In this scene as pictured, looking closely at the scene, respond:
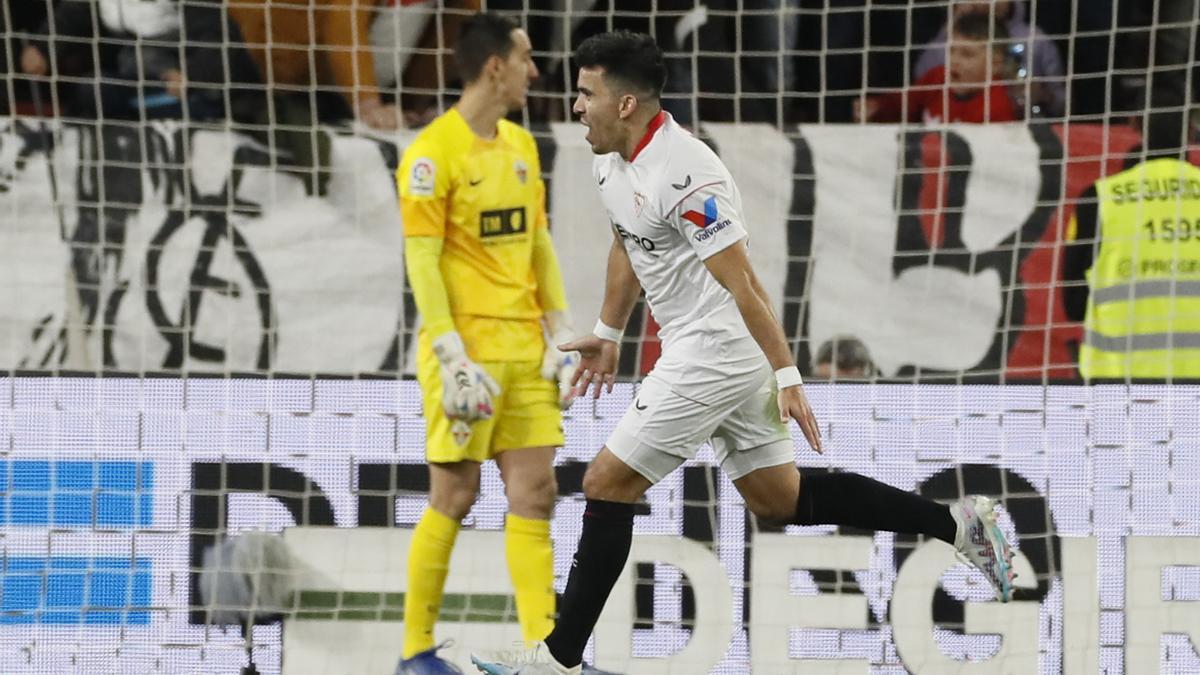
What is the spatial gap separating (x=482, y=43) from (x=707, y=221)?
112 centimetres

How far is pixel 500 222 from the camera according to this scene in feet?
15.3

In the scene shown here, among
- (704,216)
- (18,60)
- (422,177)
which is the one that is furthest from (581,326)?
(18,60)

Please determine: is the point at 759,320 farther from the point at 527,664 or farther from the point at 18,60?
the point at 18,60

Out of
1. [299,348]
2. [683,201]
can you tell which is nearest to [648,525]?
[299,348]

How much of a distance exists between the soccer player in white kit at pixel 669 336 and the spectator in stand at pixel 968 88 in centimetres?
260

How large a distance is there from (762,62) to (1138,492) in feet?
7.11

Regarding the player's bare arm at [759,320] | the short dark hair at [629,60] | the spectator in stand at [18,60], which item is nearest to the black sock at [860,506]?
the player's bare arm at [759,320]

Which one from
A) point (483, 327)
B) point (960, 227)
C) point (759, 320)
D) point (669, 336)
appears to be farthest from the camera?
point (960, 227)

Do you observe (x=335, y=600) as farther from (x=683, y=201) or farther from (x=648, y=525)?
(x=683, y=201)

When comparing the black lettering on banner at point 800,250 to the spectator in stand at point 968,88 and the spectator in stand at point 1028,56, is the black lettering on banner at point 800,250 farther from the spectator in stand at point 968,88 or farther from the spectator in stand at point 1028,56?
the spectator in stand at point 1028,56

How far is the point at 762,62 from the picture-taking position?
21.3 ft

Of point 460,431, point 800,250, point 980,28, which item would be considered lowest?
point 460,431

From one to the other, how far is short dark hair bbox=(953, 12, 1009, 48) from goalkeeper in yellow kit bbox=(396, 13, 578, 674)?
2.36 m

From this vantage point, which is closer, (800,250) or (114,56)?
(800,250)
